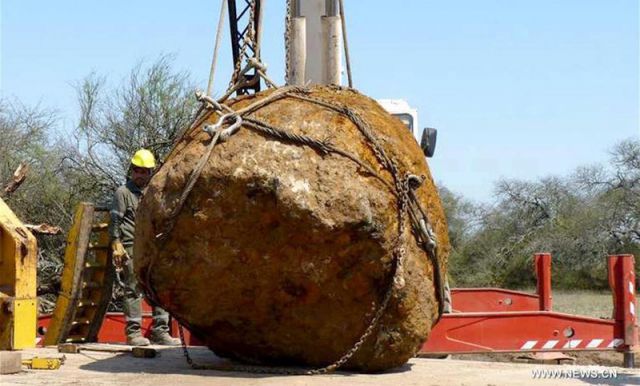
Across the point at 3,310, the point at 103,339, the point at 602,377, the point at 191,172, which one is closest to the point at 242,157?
the point at 191,172

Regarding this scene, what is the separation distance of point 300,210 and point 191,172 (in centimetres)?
75

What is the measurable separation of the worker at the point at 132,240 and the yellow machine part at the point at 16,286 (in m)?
2.28

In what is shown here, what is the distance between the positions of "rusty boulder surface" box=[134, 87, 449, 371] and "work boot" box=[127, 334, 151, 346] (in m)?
2.56

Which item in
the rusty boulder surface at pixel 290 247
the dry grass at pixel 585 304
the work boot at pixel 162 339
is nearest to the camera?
the rusty boulder surface at pixel 290 247

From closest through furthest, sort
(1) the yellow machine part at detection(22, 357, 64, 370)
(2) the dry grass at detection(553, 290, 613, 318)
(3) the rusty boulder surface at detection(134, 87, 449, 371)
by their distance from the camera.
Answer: (3) the rusty boulder surface at detection(134, 87, 449, 371)
(1) the yellow machine part at detection(22, 357, 64, 370)
(2) the dry grass at detection(553, 290, 613, 318)

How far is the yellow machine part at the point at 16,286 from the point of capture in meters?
7.19

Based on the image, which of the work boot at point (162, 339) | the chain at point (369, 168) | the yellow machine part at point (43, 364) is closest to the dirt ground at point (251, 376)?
the yellow machine part at point (43, 364)

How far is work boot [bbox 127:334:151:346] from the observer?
9.68 metres

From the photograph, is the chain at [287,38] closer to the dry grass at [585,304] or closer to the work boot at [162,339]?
the work boot at [162,339]

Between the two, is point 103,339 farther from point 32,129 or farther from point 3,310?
point 32,129

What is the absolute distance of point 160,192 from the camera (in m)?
6.94

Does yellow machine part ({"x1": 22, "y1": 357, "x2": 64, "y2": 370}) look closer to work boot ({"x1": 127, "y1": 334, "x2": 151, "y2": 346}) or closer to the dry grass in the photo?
work boot ({"x1": 127, "y1": 334, "x2": 151, "y2": 346})

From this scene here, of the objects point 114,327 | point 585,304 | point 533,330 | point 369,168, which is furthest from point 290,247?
point 585,304

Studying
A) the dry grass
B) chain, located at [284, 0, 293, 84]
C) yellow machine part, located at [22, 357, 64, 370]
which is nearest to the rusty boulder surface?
yellow machine part, located at [22, 357, 64, 370]
